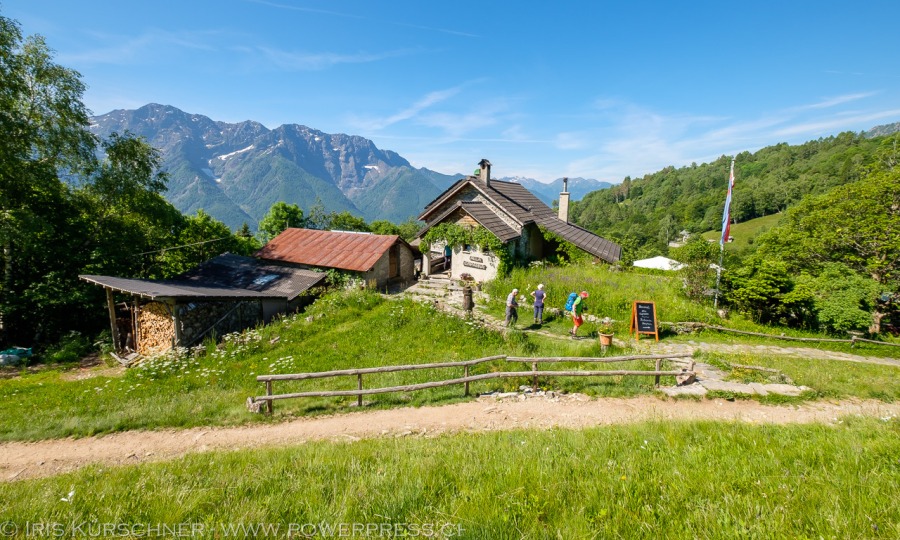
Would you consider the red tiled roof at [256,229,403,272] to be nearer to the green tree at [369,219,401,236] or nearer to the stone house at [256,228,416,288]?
the stone house at [256,228,416,288]

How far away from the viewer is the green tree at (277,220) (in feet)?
161

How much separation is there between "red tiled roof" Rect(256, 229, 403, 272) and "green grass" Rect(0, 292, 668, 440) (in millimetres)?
5482

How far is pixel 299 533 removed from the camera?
147 inches

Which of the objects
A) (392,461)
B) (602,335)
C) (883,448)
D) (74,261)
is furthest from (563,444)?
(74,261)

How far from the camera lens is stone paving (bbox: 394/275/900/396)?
392 inches

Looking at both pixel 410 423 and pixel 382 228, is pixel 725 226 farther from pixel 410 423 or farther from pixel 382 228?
pixel 382 228

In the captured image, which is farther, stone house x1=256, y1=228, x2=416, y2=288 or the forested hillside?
the forested hillside

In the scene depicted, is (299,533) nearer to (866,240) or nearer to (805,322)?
(805,322)

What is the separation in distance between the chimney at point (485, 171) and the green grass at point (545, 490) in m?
Answer: 22.8

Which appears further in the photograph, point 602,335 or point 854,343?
point 854,343

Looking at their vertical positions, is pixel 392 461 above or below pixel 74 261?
below

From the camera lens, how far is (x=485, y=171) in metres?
26.9

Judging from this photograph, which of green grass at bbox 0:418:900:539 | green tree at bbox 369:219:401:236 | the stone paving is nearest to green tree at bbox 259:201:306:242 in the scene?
green tree at bbox 369:219:401:236

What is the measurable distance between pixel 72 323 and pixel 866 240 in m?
43.9
